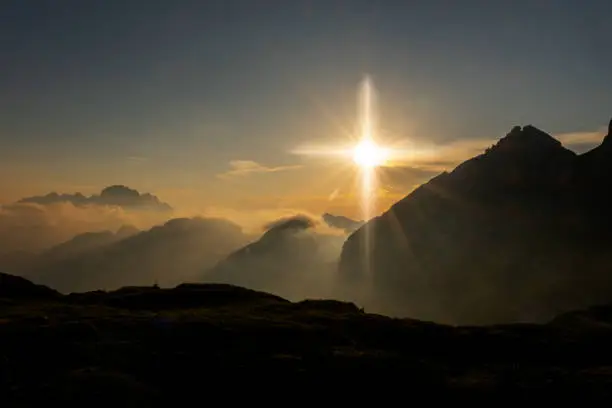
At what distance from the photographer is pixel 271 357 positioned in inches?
1780

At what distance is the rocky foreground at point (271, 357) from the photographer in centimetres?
3881

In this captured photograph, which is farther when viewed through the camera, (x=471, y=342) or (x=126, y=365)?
(x=471, y=342)

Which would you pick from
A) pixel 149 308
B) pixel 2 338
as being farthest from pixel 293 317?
pixel 2 338

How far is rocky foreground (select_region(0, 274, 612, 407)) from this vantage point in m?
Answer: 38.8

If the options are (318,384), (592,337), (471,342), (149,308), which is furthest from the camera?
(149,308)

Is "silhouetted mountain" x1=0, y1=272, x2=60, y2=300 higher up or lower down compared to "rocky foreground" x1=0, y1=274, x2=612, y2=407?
higher up

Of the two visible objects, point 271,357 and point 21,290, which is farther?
point 21,290

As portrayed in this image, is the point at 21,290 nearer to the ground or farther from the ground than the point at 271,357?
farther from the ground

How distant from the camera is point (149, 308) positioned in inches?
2613

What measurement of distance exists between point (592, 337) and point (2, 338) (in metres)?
51.2

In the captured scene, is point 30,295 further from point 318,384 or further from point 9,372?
point 318,384

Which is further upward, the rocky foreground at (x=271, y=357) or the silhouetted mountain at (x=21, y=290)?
the silhouetted mountain at (x=21, y=290)

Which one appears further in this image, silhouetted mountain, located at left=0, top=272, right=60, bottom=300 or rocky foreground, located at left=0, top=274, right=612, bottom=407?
silhouetted mountain, located at left=0, top=272, right=60, bottom=300

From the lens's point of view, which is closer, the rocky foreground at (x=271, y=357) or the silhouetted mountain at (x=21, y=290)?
the rocky foreground at (x=271, y=357)
